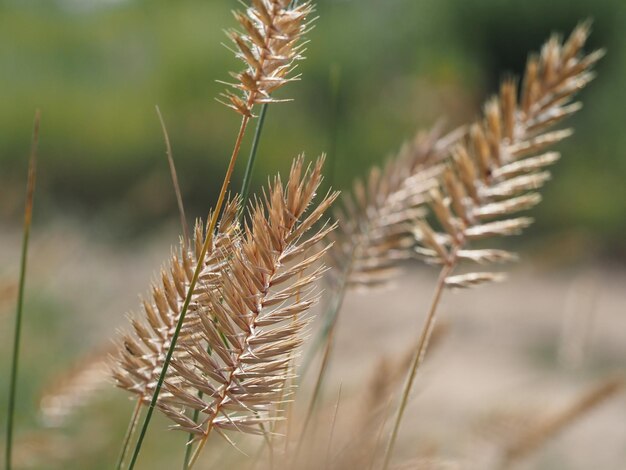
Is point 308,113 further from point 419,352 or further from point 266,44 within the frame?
point 266,44

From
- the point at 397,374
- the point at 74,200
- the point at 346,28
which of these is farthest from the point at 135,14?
the point at 397,374

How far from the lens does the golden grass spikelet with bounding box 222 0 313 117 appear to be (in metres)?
0.39

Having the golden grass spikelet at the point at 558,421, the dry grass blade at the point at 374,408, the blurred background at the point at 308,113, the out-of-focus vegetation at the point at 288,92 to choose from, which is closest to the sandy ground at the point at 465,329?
the blurred background at the point at 308,113

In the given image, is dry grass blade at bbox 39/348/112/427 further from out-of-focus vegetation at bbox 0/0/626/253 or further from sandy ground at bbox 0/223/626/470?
out-of-focus vegetation at bbox 0/0/626/253

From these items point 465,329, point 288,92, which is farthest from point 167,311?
point 288,92

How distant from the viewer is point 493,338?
378 cm

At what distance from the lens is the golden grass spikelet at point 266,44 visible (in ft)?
1.29

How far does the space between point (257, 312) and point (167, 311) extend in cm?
7

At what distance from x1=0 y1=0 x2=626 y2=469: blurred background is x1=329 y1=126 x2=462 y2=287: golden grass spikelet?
2810 mm

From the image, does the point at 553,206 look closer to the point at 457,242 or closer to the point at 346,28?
the point at 346,28

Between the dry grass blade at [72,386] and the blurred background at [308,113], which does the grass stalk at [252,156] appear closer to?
the dry grass blade at [72,386]

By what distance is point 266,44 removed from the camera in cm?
40

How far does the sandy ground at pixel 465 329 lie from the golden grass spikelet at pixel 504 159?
30.3 inches

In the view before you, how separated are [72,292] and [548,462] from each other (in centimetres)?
156
